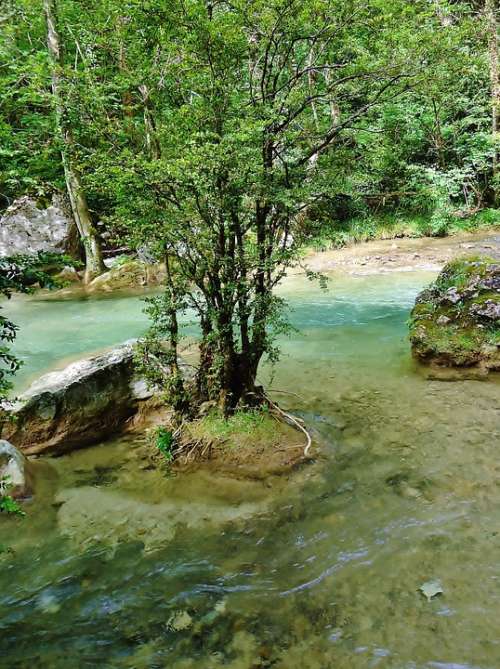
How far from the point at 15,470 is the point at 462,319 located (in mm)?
6547

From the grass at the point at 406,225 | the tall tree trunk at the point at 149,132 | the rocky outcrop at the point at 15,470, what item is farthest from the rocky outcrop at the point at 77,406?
the grass at the point at 406,225

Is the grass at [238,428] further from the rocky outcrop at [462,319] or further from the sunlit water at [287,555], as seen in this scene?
the rocky outcrop at [462,319]

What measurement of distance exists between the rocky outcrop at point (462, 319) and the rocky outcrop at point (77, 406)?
4374 millimetres

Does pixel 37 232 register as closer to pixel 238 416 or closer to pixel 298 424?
pixel 238 416

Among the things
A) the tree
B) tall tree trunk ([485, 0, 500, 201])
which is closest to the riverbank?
tall tree trunk ([485, 0, 500, 201])

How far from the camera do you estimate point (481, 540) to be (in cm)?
374

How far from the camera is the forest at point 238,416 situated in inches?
125

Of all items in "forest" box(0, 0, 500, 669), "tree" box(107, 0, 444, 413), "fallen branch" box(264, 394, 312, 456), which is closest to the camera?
"forest" box(0, 0, 500, 669)

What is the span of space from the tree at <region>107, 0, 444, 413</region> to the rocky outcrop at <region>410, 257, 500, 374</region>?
3.24 meters

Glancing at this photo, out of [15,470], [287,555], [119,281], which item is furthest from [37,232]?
[287,555]

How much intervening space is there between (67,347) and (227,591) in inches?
291

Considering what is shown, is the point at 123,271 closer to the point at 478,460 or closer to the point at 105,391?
the point at 105,391

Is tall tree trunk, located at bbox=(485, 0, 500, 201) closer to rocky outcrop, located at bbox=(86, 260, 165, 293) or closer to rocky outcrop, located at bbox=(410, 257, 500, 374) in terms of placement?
rocky outcrop, located at bbox=(410, 257, 500, 374)

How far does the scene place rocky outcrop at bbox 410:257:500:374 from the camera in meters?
7.11
